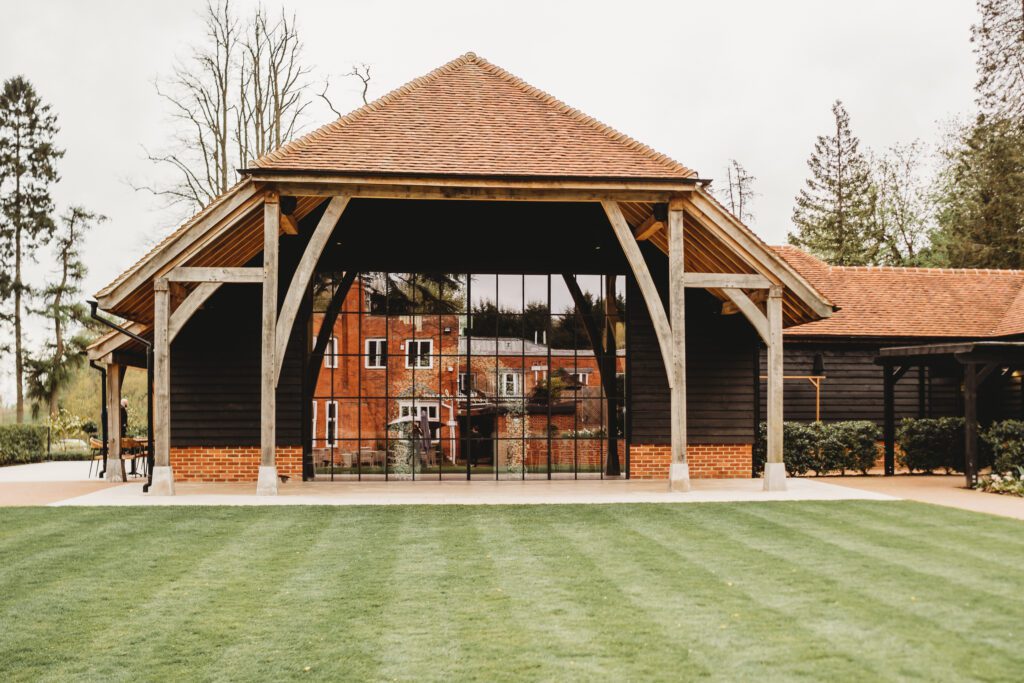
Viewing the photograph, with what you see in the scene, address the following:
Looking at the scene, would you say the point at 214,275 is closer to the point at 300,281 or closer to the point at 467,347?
the point at 300,281

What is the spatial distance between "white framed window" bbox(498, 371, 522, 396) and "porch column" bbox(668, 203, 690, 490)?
347cm

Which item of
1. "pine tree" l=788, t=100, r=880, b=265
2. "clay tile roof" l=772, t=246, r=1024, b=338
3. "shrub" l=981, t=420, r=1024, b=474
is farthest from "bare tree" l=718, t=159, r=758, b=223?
"shrub" l=981, t=420, r=1024, b=474

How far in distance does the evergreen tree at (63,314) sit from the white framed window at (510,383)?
2454cm

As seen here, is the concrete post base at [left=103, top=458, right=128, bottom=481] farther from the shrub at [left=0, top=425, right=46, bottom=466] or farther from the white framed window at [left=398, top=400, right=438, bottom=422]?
the shrub at [left=0, top=425, right=46, bottom=466]

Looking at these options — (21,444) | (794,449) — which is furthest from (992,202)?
(21,444)

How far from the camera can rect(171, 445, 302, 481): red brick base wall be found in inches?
630

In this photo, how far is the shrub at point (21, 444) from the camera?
82.3 ft

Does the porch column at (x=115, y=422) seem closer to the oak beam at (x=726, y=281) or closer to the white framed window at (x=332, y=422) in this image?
the white framed window at (x=332, y=422)

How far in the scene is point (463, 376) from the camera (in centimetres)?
1631

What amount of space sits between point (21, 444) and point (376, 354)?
15.1m

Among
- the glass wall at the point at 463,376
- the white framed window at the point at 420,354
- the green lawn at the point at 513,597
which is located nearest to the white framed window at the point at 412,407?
the glass wall at the point at 463,376

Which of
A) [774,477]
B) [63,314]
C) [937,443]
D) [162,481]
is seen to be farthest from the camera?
[63,314]

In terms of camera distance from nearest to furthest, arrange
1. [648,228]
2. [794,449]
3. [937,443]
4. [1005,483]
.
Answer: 1. [1005,483]
2. [648,228]
3. [794,449]
4. [937,443]

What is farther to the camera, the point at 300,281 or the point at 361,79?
the point at 361,79
